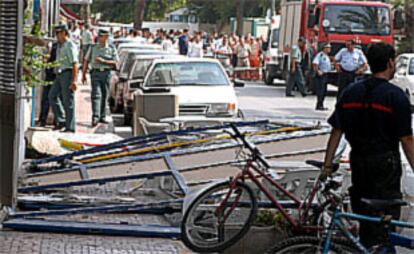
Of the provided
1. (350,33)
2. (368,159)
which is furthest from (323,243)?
(350,33)

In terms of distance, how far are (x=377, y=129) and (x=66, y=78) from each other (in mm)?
10229

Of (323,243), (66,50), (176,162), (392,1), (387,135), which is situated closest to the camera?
(323,243)

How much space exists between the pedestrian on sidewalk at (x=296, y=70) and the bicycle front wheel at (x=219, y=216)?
2231 cm

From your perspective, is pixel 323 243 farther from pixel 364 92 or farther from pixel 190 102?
pixel 190 102

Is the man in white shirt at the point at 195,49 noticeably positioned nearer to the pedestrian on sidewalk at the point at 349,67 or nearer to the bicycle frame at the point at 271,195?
the pedestrian on sidewalk at the point at 349,67

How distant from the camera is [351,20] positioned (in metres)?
33.0

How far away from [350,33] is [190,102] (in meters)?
15.9

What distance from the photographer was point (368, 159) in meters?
7.14

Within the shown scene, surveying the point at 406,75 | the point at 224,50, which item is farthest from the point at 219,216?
the point at 224,50

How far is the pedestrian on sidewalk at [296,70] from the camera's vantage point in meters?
31.3

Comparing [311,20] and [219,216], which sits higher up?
[311,20]

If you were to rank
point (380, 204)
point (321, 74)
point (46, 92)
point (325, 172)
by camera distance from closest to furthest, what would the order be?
point (380, 204), point (325, 172), point (46, 92), point (321, 74)

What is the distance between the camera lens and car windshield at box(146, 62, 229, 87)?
1877 centimetres

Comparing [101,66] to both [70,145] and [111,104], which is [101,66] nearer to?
[70,145]
